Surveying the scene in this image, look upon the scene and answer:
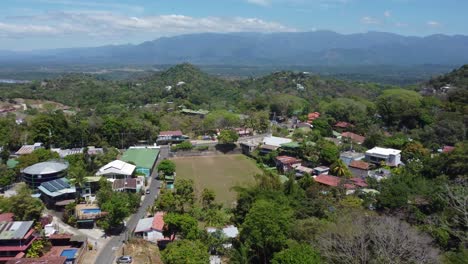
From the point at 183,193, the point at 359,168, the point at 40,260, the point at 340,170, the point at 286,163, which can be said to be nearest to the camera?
the point at 40,260

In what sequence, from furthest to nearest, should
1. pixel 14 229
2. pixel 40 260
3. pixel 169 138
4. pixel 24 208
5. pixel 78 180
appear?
pixel 169 138 < pixel 78 180 < pixel 24 208 < pixel 14 229 < pixel 40 260

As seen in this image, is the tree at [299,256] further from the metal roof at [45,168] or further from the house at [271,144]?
the house at [271,144]

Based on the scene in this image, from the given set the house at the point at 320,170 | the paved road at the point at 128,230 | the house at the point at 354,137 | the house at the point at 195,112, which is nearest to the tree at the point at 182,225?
the paved road at the point at 128,230

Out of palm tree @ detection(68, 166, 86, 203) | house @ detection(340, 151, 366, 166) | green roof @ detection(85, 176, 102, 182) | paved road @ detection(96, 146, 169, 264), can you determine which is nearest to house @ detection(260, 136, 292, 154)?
house @ detection(340, 151, 366, 166)

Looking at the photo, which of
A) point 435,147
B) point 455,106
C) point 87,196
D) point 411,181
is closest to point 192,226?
point 87,196

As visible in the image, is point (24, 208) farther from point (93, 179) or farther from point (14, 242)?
point (93, 179)

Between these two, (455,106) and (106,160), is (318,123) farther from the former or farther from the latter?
(106,160)

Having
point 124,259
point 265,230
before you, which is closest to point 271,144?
point 265,230

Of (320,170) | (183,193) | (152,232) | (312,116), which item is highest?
(183,193)
